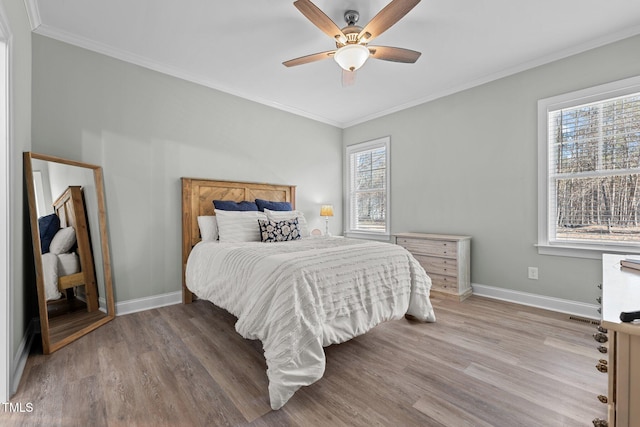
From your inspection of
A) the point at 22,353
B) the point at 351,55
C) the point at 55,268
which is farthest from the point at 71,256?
the point at 351,55

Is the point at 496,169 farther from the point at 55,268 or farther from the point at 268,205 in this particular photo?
the point at 55,268

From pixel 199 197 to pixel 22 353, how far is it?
1932 millimetres

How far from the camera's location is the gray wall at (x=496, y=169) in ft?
9.22

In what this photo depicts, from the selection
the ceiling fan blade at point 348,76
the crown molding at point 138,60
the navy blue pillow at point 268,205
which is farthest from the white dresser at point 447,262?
the crown molding at point 138,60

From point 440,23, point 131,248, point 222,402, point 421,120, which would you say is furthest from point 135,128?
point 421,120

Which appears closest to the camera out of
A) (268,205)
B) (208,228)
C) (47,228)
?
(47,228)

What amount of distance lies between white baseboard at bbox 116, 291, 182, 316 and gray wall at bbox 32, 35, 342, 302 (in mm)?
52

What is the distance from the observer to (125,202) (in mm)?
2910

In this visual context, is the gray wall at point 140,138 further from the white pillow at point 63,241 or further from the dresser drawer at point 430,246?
the dresser drawer at point 430,246

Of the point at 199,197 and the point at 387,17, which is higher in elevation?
the point at 387,17

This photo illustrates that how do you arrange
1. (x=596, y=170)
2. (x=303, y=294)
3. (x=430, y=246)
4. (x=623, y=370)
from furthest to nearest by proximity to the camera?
1. (x=430, y=246)
2. (x=596, y=170)
3. (x=303, y=294)
4. (x=623, y=370)

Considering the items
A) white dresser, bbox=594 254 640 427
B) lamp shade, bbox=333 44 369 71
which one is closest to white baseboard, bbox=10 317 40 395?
white dresser, bbox=594 254 640 427

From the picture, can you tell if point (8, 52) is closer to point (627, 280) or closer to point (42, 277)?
point (42, 277)

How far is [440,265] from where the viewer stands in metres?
3.44
